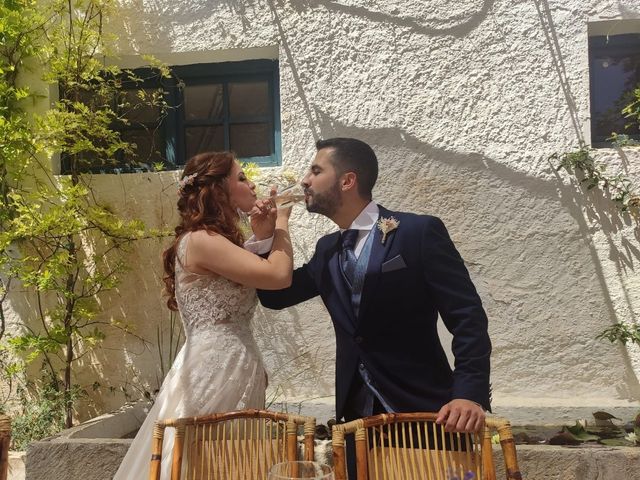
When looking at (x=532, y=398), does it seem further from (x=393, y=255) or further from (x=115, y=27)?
(x=115, y=27)

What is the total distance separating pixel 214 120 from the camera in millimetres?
4109

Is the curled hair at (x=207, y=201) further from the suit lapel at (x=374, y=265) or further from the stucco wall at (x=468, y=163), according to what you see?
the stucco wall at (x=468, y=163)

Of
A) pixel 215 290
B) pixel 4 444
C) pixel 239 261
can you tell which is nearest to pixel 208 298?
pixel 215 290

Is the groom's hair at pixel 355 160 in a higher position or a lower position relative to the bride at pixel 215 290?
higher

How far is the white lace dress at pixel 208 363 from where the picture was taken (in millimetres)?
2160

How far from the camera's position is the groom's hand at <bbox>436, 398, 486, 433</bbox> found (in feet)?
5.51

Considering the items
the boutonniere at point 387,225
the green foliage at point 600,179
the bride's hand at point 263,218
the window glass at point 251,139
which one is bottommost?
the boutonniere at point 387,225

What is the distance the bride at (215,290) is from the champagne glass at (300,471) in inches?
37.9

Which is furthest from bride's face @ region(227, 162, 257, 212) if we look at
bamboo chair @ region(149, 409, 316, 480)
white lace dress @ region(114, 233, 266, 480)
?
bamboo chair @ region(149, 409, 316, 480)

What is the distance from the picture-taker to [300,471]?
1.18 m

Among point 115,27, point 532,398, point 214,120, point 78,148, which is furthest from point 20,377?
point 532,398

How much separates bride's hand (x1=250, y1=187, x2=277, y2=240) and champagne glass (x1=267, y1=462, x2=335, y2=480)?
1154mm

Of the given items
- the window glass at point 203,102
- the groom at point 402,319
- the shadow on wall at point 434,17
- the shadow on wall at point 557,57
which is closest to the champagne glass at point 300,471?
the groom at point 402,319

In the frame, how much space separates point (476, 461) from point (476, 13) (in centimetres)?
292
